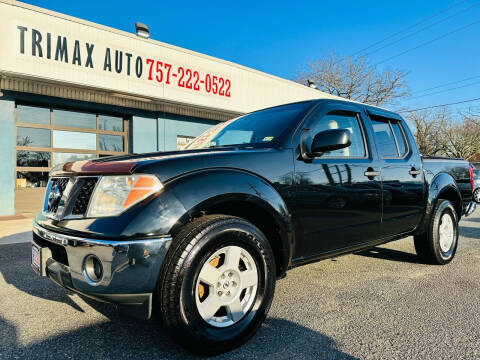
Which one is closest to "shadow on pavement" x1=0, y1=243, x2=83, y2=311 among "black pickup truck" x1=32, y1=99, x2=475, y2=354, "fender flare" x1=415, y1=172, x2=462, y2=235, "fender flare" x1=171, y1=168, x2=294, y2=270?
"black pickup truck" x1=32, y1=99, x2=475, y2=354

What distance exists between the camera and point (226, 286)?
7.35 ft

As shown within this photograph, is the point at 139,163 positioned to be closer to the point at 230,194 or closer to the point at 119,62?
the point at 230,194

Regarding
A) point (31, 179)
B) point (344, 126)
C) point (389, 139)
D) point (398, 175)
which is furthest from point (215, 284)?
point (31, 179)

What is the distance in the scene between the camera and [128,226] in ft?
6.16

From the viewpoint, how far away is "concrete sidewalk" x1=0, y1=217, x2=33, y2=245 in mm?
5842

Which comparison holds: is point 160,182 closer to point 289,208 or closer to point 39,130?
point 289,208

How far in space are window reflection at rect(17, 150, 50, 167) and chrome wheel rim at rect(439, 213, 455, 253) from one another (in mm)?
9021

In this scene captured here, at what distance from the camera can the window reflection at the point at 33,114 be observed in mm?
8812

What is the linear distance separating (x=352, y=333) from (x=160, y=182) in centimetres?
167

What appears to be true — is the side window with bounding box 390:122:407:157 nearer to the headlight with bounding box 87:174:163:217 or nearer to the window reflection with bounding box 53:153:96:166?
the headlight with bounding box 87:174:163:217

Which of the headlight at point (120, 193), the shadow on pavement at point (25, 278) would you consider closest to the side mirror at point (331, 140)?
the headlight at point (120, 193)

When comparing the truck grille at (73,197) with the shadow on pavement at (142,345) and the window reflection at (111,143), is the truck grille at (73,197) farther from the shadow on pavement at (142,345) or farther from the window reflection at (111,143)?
the window reflection at (111,143)

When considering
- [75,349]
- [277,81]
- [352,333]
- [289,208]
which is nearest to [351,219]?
[289,208]

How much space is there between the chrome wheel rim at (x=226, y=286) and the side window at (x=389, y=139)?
1992 millimetres
